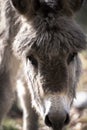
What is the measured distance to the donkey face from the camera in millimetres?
4535

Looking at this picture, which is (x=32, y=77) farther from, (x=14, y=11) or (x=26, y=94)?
(x=26, y=94)

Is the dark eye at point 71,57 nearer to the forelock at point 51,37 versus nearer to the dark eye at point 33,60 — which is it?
the forelock at point 51,37

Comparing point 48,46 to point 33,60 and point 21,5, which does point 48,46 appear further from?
point 21,5

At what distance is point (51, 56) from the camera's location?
4.61m

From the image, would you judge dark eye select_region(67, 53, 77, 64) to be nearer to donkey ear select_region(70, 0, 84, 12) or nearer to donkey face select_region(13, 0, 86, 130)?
donkey face select_region(13, 0, 86, 130)

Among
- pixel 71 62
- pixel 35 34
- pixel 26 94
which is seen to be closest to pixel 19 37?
pixel 35 34

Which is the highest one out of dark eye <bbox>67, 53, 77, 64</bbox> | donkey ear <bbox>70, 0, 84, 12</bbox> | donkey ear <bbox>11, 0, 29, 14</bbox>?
donkey ear <bbox>11, 0, 29, 14</bbox>

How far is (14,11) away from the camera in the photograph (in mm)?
5355

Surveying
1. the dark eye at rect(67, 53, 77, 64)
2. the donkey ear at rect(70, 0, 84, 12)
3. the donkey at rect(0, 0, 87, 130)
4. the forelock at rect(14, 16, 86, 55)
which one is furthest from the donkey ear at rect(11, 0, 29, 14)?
the dark eye at rect(67, 53, 77, 64)

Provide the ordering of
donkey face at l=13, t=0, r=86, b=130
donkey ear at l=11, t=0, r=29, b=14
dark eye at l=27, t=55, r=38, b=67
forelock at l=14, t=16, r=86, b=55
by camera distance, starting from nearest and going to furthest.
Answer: donkey face at l=13, t=0, r=86, b=130 → forelock at l=14, t=16, r=86, b=55 → dark eye at l=27, t=55, r=38, b=67 → donkey ear at l=11, t=0, r=29, b=14

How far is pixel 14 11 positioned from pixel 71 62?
3.04ft

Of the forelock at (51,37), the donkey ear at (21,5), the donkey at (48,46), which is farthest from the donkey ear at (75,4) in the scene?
the donkey ear at (21,5)

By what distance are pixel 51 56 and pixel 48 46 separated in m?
0.10

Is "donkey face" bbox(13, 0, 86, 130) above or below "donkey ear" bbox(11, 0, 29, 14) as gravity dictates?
below
